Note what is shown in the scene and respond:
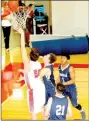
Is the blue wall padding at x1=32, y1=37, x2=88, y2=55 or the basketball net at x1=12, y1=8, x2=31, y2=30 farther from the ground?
the basketball net at x1=12, y1=8, x2=31, y2=30

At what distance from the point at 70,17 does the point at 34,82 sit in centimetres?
631

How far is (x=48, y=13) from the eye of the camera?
35.2 feet

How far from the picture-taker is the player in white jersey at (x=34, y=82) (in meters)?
4.07

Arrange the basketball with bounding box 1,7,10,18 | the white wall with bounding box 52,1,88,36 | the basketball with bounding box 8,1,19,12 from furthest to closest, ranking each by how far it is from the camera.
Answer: the white wall with bounding box 52,1,88,36
the basketball with bounding box 8,1,19,12
the basketball with bounding box 1,7,10,18

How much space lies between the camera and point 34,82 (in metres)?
4.09

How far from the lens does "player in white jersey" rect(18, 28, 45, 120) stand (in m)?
4.07

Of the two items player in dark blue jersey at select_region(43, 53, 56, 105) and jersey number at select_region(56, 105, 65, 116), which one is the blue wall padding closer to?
player in dark blue jersey at select_region(43, 53, 56, 105)

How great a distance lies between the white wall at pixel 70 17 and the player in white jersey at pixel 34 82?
6052 millimetres

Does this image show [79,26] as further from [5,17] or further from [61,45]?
[5,17]

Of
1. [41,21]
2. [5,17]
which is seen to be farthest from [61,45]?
[5,17]

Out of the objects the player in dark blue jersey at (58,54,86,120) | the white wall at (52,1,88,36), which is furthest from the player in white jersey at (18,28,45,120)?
the white wall at (52,1,88,36)

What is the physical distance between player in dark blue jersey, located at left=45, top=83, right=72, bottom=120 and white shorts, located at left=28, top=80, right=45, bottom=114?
0.19 metres

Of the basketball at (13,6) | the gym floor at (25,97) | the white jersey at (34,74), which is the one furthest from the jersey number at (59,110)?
the basketball at (13,6)

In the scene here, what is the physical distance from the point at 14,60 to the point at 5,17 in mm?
2907
